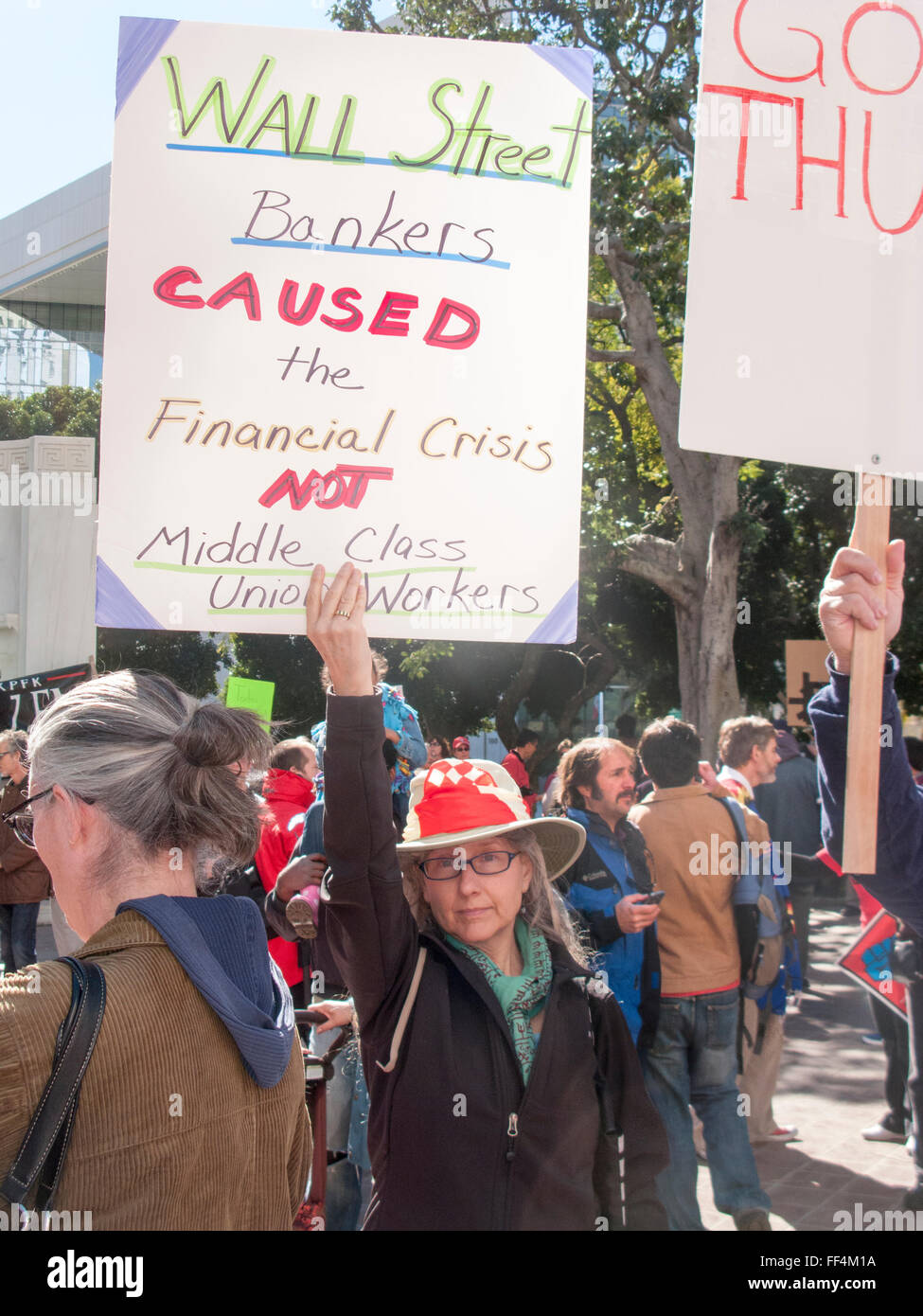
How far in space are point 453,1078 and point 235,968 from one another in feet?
2.19

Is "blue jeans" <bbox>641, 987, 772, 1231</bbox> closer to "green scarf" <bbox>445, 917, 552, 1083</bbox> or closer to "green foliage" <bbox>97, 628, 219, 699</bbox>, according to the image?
"green scarf" <bbox>445, 917, 552, 1083</bbox>

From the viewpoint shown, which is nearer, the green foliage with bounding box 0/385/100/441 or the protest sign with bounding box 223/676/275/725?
the protest sign with bounding box 223/676/275/725

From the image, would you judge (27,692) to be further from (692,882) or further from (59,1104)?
(59,1104)

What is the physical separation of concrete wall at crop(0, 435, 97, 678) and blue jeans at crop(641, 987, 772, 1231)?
833 centimetres

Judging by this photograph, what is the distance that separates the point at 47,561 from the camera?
11.7 meters

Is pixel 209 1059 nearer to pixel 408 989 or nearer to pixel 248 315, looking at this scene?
pixel 408 989

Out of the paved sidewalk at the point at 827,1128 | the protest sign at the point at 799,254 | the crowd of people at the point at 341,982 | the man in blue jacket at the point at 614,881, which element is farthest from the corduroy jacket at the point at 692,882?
the protest sign at the point at 799,254

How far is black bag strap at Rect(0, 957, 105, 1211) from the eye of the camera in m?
1.27

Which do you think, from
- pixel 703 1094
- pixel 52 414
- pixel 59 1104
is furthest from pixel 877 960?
pixel 52 414

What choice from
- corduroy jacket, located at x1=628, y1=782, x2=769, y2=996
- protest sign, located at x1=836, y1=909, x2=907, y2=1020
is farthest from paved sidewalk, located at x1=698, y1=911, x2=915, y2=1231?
corduroy jacket, located at x1=628, y1=782, x2=769, y2=996

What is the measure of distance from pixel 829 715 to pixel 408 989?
941 millimetres
